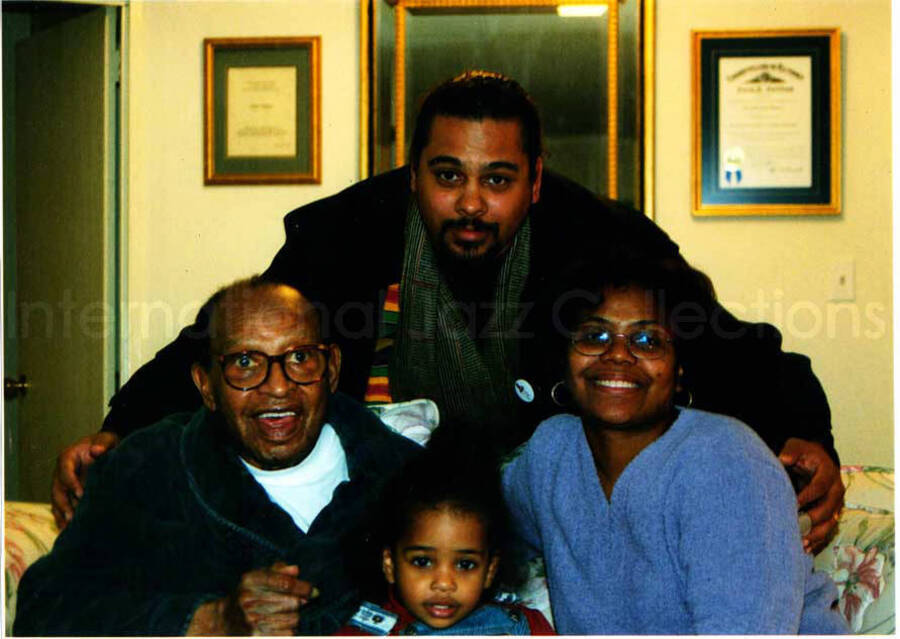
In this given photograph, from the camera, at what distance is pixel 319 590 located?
1.20 meters

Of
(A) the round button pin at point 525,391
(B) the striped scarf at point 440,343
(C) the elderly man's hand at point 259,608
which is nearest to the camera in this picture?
(C) the elderly man's hand at point 259,608

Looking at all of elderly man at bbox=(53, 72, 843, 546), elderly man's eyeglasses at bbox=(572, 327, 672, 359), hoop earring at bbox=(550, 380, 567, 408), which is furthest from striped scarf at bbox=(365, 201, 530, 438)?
elderly man's eyeglasses at bbox=(572, 327, 672, 359)

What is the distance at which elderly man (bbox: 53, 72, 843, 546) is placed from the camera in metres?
1.39

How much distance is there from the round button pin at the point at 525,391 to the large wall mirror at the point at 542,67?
768mm

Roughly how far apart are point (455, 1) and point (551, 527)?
1424 millimetres

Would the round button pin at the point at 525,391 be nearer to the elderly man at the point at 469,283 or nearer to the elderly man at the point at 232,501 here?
the elderly man at the point at 469,283

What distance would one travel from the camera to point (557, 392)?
133 centimetres

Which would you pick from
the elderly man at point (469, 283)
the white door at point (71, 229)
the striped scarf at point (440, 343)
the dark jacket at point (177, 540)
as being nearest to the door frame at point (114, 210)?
the white door at point (71, 229)

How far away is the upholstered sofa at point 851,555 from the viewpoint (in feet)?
4.13

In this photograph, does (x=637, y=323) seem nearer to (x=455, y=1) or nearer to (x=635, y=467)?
(x=635, y=467)

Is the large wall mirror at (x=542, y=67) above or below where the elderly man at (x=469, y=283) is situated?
above

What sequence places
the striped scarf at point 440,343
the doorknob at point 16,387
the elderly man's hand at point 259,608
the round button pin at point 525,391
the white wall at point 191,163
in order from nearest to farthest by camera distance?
the elderly man's hand at point 259,608 < the round button pin at point 525,391 < the striped scarf at point 440,343 < the doorknob at point 16,387 < the white wall at point 191,163

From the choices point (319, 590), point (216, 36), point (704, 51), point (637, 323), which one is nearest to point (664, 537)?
point (637, 323)

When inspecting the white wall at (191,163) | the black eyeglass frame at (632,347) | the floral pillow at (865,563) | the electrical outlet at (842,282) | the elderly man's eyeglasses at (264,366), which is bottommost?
the floral pillow at (865,563)
